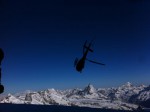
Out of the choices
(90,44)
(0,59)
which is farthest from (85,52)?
(0,59)

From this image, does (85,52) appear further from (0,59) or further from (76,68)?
(0,59)

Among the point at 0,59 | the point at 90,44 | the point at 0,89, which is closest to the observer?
the point at 0,59

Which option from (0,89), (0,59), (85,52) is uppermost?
(85,52)

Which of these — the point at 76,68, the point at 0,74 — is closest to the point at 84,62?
the point at 76,68

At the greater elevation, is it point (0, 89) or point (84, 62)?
point (84, 62)

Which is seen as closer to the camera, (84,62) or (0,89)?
(0,89)

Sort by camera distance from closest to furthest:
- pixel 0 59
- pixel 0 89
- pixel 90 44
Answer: pixel 0 59
pixel 0 89
pixel 90 44

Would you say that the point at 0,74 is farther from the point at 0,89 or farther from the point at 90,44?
the point at 90,44

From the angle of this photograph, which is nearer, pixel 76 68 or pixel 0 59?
pixel 0 59

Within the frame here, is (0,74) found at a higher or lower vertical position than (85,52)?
lower
